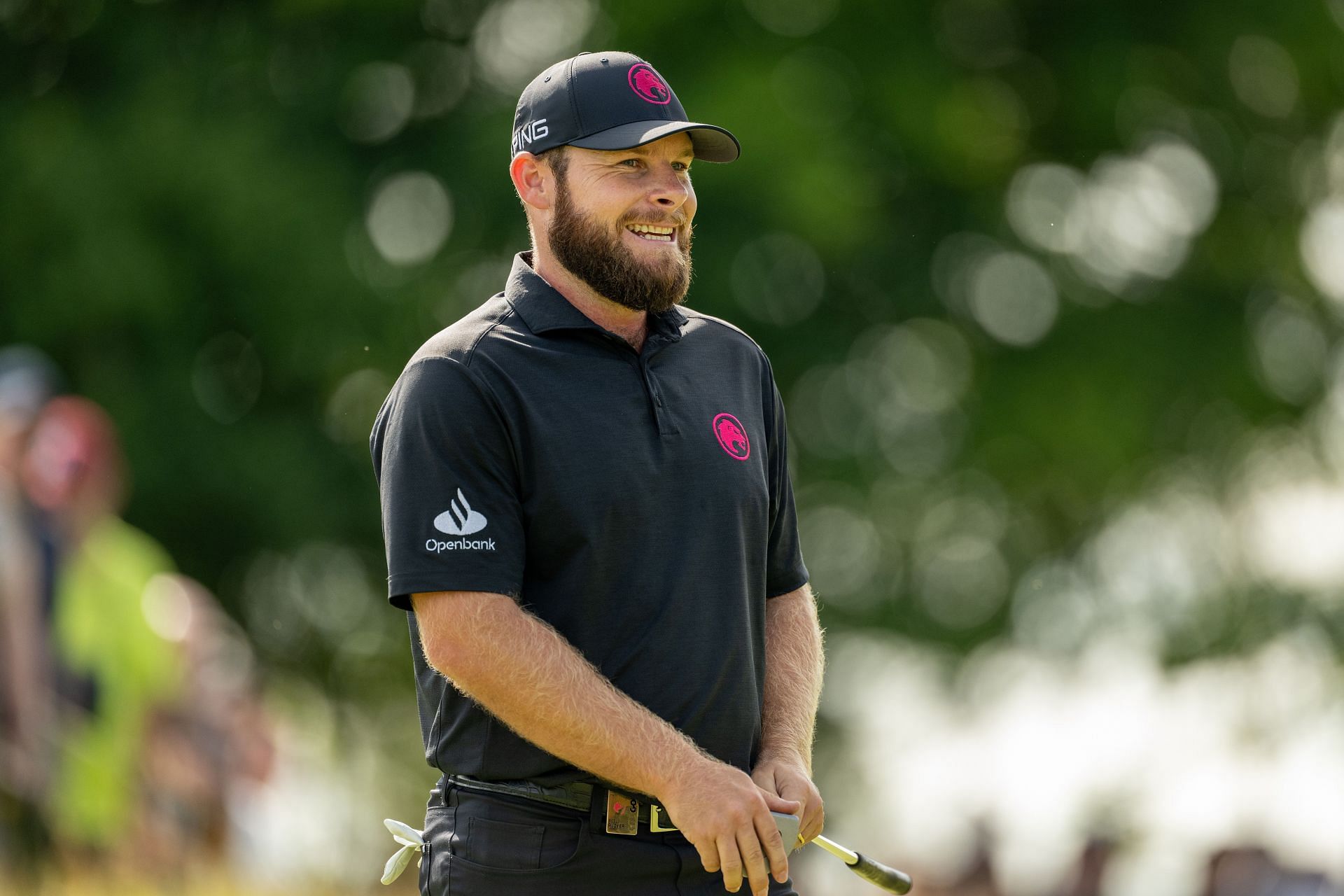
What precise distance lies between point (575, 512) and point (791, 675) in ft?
2.32

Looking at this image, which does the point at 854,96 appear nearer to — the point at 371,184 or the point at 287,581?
the point at 371,184

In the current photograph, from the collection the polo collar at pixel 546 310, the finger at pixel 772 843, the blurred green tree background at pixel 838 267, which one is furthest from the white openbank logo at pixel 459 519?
the blurred green tree background at pixel 838 267

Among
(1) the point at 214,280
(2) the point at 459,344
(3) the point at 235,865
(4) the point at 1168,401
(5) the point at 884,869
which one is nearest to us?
(2) the point at 459,344

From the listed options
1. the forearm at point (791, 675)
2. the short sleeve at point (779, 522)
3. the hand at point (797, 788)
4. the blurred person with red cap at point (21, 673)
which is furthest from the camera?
A: the blurred person with red cap at point (21, 673)

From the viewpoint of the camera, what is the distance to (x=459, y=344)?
355 cm

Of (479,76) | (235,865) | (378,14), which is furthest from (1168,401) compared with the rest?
(235,865)

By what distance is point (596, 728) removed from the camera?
336cm

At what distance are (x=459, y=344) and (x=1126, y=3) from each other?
38.0 ft

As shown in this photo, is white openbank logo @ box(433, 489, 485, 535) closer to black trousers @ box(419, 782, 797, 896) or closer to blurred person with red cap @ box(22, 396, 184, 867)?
black trousers @ box(419, 782, 797, 896)

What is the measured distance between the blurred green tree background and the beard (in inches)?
331

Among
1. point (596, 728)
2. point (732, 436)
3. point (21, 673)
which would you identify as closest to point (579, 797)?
point (596, 728)

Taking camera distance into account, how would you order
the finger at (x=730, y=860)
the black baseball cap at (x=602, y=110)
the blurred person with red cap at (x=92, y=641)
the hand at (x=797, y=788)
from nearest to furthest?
the finger at (x=730, y=860)
the hand at (x=797, y=788)
the black baseball cap at (x=602, y=110)
the blurred person with red cap at (x=92, y=641)

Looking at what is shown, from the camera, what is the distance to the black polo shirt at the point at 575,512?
3.45m

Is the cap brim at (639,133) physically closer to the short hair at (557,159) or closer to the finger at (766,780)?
the short hair at (557,159)
